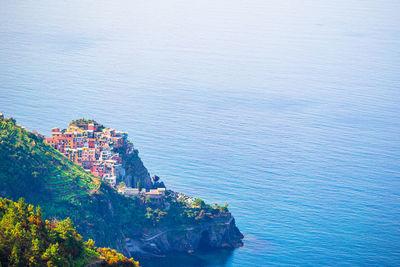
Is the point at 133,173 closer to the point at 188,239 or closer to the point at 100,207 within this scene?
the point at 100,207

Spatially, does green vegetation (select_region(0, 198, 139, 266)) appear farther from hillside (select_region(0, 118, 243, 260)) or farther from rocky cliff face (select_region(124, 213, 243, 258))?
rocky cliff face (select_region(124, 213, 243, 258))

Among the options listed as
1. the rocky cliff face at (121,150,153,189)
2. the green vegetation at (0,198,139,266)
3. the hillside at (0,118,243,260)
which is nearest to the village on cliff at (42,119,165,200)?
the rocky cliff face at (121,150,153,189)

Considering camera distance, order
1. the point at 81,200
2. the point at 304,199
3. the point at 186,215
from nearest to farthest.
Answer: the point at 81,200 < the point at 186,215 < the point at 304,199

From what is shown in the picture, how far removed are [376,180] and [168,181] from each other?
127 feet

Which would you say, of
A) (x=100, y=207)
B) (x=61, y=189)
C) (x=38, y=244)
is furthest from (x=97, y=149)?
(x=38, y=244)

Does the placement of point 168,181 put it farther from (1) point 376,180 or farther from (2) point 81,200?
(1) point 376,180

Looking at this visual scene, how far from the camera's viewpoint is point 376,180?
12712 cm

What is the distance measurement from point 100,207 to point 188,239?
44.9 feet

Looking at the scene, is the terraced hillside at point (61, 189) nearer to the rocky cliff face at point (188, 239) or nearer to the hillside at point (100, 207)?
the hillside at point (100, 207)

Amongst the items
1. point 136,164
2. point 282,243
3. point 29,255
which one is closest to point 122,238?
point 136,164

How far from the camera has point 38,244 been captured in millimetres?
54969

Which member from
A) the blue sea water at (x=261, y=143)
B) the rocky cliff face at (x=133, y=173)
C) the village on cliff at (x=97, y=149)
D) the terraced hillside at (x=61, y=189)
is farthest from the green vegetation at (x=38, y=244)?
the rocky cliff face at (x=133, y=173)

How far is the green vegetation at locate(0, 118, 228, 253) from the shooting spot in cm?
8862

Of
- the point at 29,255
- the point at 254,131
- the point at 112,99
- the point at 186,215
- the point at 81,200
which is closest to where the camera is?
the point at 29,255
